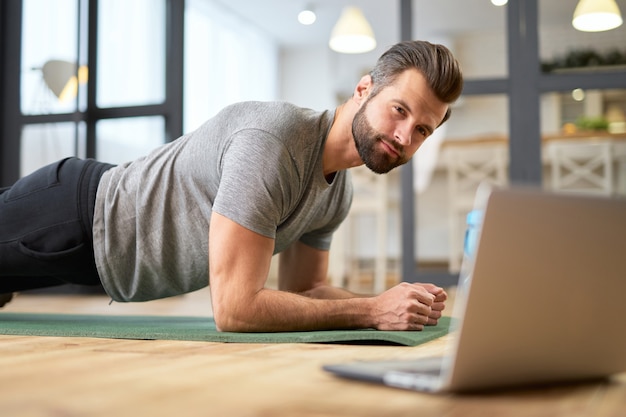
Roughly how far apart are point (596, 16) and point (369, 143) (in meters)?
2.57

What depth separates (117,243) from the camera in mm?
1865

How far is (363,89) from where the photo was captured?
183 centimetres

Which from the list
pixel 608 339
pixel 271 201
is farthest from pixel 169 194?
pixel 608 339

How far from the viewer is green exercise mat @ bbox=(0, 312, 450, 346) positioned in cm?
153

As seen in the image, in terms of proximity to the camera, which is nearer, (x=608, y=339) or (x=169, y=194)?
(x=608, y=339)

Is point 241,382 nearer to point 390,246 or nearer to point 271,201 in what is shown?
point 271,201

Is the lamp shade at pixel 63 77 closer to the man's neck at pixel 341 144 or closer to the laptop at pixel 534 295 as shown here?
the man's neck at pixel 341 144

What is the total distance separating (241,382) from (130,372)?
0.20 meters

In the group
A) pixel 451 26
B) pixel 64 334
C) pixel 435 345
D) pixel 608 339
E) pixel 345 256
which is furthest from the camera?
pixel 345 256

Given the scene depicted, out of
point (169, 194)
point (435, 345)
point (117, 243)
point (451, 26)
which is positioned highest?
point (451, 26)

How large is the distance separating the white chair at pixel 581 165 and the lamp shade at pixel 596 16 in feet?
2.11

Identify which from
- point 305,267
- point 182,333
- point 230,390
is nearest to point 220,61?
point 305,267

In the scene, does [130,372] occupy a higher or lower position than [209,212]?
lower

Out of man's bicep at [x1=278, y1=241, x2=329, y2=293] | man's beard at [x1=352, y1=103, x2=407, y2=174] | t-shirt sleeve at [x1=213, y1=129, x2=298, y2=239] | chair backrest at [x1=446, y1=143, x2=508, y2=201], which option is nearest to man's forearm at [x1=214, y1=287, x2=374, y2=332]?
t-shirt sleeve at [x1=213, y1=129, x2=298, y2=239]
